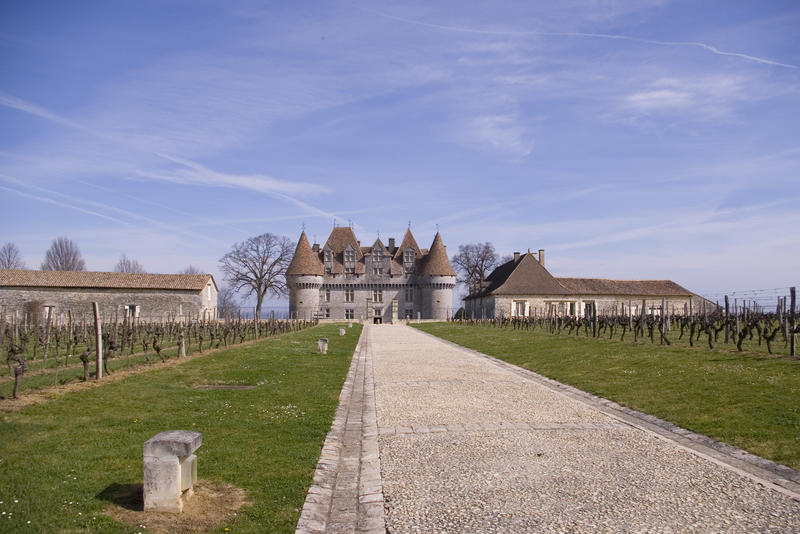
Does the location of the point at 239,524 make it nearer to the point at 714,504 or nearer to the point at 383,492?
the point at 383,492

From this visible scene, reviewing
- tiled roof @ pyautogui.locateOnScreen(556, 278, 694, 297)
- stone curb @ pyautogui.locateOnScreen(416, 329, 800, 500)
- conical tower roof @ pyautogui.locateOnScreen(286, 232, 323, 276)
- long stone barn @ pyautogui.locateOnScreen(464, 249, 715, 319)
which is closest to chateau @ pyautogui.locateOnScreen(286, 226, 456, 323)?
conical tower roof @ pyautogui.locateOnScreen(286, 232, 323, 276)

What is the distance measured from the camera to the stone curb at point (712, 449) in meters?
5.50

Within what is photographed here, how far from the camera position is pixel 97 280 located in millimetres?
48656

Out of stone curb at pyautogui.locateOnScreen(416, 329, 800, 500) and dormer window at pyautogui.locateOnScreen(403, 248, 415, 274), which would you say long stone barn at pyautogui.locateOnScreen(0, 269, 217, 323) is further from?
stone curb at pyautogui.locateOnScreen(416, 329, 800, 500)

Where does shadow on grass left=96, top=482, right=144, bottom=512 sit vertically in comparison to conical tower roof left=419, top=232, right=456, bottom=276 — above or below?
below

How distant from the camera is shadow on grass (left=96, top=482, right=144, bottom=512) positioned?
4.66 m

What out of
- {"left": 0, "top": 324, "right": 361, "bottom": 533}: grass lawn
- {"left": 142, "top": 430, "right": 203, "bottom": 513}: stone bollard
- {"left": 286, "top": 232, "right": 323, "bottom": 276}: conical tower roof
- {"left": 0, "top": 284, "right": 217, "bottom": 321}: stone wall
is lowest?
{"left": 0, "top": 324, "right": 361, "bottom": 533}: grass lawn

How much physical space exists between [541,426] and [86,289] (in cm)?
4792

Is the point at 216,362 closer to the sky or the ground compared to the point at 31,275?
closer to the ground

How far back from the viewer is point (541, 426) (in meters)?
8.02

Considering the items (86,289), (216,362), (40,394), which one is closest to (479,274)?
(86,289)

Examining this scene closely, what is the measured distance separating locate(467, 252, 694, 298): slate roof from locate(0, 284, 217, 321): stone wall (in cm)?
2505

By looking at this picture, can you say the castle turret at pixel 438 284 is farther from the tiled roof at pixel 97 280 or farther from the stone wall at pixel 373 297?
the tiled roof at pixel 97 280

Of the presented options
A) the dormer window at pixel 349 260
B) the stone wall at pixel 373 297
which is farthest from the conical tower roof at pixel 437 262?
the dormer window at pixel 349 260
